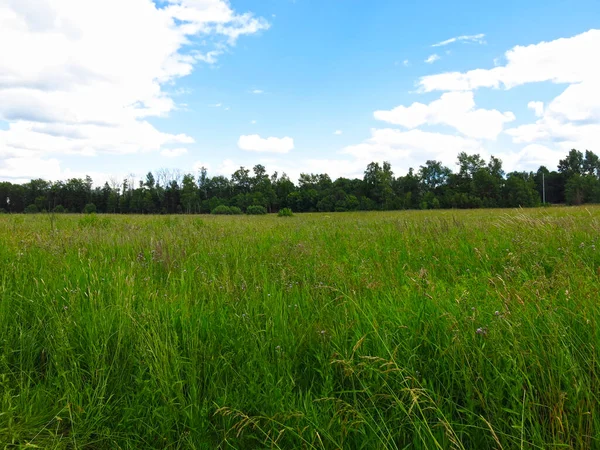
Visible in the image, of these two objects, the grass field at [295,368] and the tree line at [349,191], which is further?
the tree line at [349,191]

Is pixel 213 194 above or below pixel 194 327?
above

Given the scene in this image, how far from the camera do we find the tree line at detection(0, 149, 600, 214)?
78.6 meters

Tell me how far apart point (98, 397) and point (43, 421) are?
28 centimetres

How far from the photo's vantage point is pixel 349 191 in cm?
9894

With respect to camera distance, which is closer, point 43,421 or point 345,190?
point 43,421

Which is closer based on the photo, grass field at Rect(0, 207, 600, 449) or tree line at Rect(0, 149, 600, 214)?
grass field at Rect(0, 207, 600, 449)

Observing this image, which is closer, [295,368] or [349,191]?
[295,368]

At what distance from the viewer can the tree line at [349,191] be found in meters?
78.6

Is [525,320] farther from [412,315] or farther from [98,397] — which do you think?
[98,397]

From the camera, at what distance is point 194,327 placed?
242 cm

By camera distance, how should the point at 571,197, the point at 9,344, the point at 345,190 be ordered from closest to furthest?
the point at 9,344, the point at 571,197, the point at 345,190

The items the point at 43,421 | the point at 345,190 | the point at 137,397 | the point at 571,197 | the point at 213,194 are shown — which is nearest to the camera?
the point at 43,421

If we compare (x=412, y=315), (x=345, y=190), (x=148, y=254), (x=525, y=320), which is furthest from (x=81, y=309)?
(x=345, y=190)

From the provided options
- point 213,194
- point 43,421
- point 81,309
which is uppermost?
point 213,194
